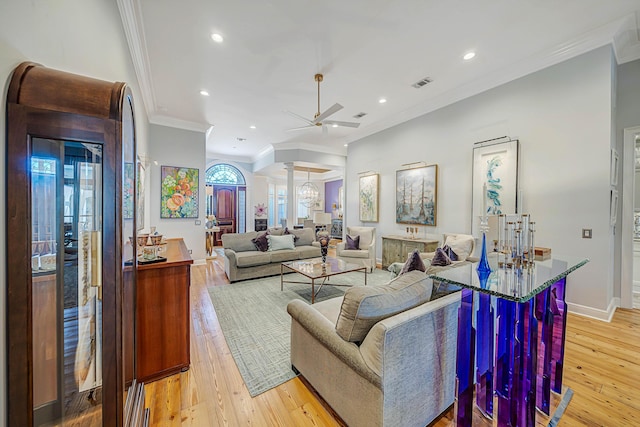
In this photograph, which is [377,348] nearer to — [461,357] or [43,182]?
[461,357]

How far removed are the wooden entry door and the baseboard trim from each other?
8.93 meters

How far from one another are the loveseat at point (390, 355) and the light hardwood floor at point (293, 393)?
26 centimetres

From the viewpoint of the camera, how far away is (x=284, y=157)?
7.17 m

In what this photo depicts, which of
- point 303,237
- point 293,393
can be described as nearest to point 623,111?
point 293,393

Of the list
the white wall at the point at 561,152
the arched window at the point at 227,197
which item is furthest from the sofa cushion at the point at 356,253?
the arched window at the point at 227,197

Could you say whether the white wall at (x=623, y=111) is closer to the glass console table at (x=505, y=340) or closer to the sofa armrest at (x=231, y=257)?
the glass console table at (x=505, y=340)

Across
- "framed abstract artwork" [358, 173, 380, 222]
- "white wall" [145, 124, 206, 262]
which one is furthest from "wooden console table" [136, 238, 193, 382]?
"framed abstract artwork" [358, 173, 380, 222]

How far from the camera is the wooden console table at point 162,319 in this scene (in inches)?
76.5

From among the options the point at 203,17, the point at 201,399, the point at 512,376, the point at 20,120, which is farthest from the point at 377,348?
the point at 203,17

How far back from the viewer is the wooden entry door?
907 centimetres

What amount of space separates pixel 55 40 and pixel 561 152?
4.76m

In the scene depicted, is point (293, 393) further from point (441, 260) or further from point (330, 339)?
point (441, 260)

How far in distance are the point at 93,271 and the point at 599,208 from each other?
4.54m

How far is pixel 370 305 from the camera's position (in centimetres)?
142
